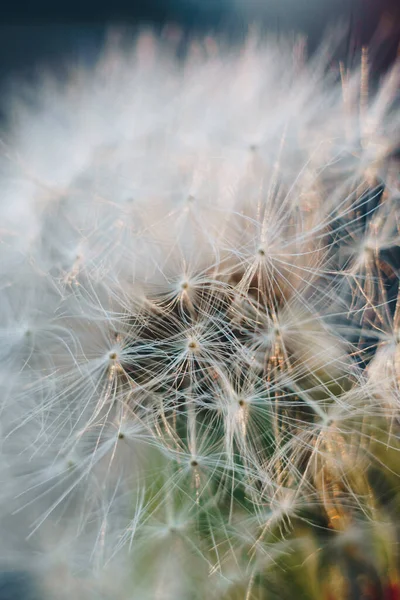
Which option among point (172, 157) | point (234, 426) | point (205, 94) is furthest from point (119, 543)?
point (205, 94)

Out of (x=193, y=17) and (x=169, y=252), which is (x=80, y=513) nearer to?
(x=169, y=252)

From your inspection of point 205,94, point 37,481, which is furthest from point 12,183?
point 37,481

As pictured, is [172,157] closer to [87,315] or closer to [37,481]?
[87,315]

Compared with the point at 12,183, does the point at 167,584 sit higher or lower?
lower

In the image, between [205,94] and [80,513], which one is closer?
[80,513]

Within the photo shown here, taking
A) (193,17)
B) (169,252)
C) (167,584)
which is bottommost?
(167,584)

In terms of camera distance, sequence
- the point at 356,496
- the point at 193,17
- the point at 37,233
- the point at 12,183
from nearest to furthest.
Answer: the point at 356,496
the point at 37,233
the point at 12,183
the point at 193,17

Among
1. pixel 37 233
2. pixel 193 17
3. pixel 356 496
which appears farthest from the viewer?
pixel 193 17
